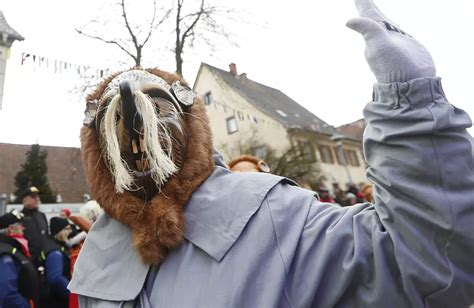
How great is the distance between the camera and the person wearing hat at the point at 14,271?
2.94m

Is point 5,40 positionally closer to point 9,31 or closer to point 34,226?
point 9,31

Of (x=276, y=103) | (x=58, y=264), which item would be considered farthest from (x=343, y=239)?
(x=276, y=103)

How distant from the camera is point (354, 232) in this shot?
959mm

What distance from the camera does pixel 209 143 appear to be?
1.42 m

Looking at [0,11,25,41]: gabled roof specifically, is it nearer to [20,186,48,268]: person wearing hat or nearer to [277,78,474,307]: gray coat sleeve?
[20,186,48,268]: person wearing hat

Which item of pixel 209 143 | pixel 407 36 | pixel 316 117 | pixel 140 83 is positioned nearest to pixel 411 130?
pixel 407 36

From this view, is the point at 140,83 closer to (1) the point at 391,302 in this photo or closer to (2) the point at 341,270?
(2) the point at 341,270

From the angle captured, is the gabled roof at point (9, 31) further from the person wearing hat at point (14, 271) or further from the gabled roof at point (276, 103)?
the gabled roof at point (276, 103)

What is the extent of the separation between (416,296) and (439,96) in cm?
46

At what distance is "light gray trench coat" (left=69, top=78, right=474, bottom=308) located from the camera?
818mm

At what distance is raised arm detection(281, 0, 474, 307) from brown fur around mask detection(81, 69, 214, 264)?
0.43 metres

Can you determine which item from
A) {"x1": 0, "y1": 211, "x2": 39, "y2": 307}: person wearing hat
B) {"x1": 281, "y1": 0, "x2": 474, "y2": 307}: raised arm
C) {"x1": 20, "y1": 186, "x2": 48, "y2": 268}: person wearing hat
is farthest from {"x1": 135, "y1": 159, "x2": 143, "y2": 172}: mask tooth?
{"x1": 20, "y1": 186, "x2": 48, "y2": 268}: person wearing hat

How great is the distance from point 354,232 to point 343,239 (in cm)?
3

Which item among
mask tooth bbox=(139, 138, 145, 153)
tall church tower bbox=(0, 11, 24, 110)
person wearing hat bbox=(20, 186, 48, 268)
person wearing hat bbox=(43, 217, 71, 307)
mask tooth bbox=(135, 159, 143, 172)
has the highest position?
tall church tower bbox=(0, 11, 24, 110)
